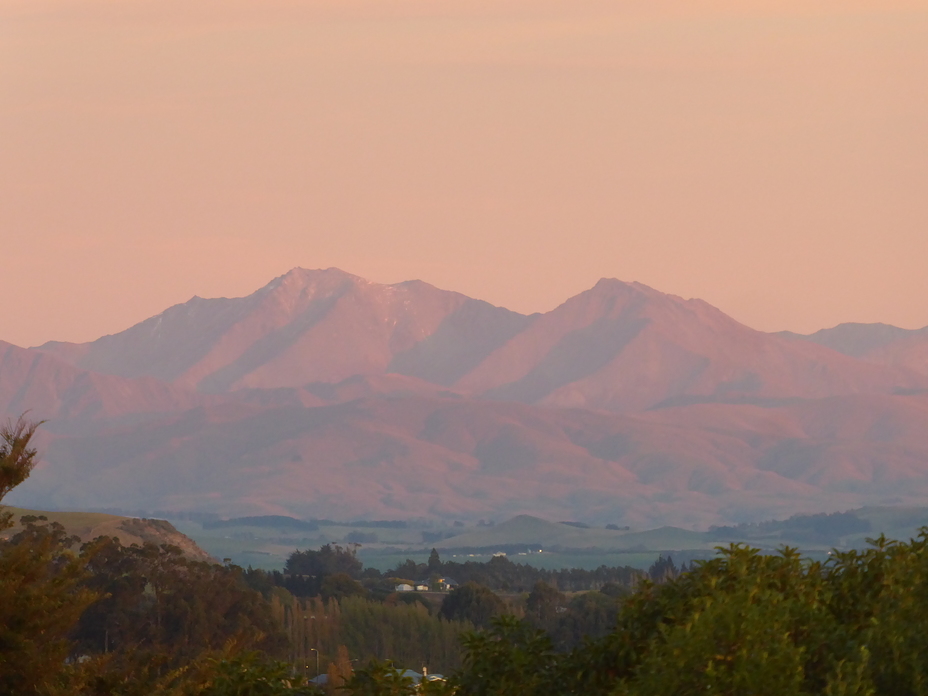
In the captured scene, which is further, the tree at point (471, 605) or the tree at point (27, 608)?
the tree at point (471, 605)

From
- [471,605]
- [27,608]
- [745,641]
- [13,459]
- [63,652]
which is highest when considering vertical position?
[13,459]

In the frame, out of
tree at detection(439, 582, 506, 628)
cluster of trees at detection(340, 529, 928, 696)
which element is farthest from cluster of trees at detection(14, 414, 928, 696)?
tree at detection(439, 582, 506, 628)

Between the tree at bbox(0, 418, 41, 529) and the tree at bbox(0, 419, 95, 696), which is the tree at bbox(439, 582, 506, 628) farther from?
the tree at bbox(0, 418, 41, 529)

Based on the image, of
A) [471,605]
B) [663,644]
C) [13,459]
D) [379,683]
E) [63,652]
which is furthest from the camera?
[471,605]

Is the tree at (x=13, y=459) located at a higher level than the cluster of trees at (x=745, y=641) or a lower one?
higher

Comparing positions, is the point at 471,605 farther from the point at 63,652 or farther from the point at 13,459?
the point at 13,459

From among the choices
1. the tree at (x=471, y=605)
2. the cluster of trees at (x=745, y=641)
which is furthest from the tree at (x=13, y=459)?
the tree at (x=471, y=605)

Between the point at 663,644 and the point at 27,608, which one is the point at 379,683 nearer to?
the point at 663,644

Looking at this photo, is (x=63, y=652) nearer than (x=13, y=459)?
Yes

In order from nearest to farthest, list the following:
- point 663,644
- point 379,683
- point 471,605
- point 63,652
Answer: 1. point 663,644
2. point 379,683
3. point 63,652
4. point 471,605

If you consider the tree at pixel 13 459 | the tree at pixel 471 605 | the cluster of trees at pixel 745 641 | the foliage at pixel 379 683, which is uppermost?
the tree at pixel 13 459

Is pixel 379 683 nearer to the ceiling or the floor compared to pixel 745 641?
nearer to the floor

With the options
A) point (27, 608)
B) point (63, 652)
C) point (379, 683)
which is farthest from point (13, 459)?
point (379, 683)

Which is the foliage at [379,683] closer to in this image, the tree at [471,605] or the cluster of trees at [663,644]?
the cluster of trees at [663,644]
